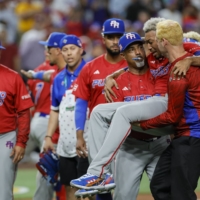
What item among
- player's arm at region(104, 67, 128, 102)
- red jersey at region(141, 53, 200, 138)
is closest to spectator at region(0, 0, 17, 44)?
player's arm at region(104, 67, 128, 102)

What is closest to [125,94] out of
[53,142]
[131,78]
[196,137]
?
[131,78]

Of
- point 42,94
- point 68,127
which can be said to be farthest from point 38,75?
point 68,127

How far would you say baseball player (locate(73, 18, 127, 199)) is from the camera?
729cm

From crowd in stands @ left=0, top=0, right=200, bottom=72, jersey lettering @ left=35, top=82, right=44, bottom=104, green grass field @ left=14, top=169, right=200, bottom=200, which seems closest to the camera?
jersey lettering @ left=35, top=82, right=44, bottom=104

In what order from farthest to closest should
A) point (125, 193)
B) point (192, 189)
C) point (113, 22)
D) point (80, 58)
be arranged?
1. point (80, 58)
2. point (113, 22)
3. point (125, 193)
4. point (192, 189)

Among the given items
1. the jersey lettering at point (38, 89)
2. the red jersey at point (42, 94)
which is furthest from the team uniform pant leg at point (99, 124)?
the jersey lettering at point (38, 89)

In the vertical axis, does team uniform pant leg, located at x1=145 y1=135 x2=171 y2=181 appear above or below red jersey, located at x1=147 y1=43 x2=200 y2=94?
below

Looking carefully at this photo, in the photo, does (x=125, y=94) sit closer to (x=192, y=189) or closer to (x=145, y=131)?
(x=145, y=131)

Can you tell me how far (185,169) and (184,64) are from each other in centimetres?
97

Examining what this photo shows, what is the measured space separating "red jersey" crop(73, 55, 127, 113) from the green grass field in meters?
2.77

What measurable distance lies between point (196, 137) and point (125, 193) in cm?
103

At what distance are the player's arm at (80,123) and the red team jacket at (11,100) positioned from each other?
1.81 ft

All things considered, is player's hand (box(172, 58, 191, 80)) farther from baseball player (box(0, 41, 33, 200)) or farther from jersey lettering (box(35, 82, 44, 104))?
jersey lettering (box(35, 82, 44, 104))

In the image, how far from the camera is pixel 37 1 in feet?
57.0
